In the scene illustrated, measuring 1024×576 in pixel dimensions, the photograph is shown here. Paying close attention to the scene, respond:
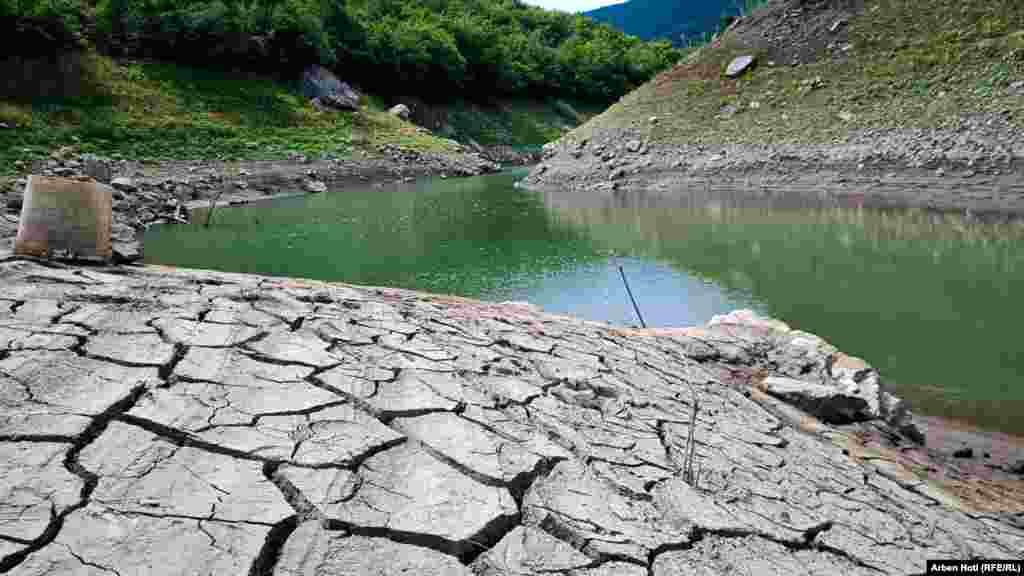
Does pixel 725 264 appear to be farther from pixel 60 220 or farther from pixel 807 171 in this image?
pixel 807 171

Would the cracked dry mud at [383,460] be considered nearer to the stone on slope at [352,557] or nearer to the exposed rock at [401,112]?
the stone on slope at [352,557]

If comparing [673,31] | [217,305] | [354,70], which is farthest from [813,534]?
[673,31]

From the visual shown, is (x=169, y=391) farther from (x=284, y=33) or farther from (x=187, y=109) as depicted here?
(x=284, y=33)

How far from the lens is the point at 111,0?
2914cm

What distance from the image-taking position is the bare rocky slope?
14.9m

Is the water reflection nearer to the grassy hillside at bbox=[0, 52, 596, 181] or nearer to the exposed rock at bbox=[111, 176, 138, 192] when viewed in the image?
the exposed rock at bbox=[111, 176, 138, 192]

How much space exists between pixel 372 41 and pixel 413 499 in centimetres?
4240

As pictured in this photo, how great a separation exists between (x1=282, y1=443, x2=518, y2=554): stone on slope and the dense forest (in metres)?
29.2

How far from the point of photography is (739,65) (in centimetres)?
2225

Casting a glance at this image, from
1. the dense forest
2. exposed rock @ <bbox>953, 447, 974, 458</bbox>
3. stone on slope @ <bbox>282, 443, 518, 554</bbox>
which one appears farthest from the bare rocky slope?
the dense forest

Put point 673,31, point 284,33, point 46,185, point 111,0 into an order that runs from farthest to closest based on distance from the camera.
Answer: point 673,31 < point 284,33 < point 111,0 < point 46,185

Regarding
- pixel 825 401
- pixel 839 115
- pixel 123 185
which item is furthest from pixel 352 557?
pixel 839 115

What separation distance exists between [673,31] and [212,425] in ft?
589

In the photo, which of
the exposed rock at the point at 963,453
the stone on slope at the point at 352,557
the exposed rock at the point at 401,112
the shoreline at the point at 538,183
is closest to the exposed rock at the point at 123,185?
the shoreline at the point at 538,183
